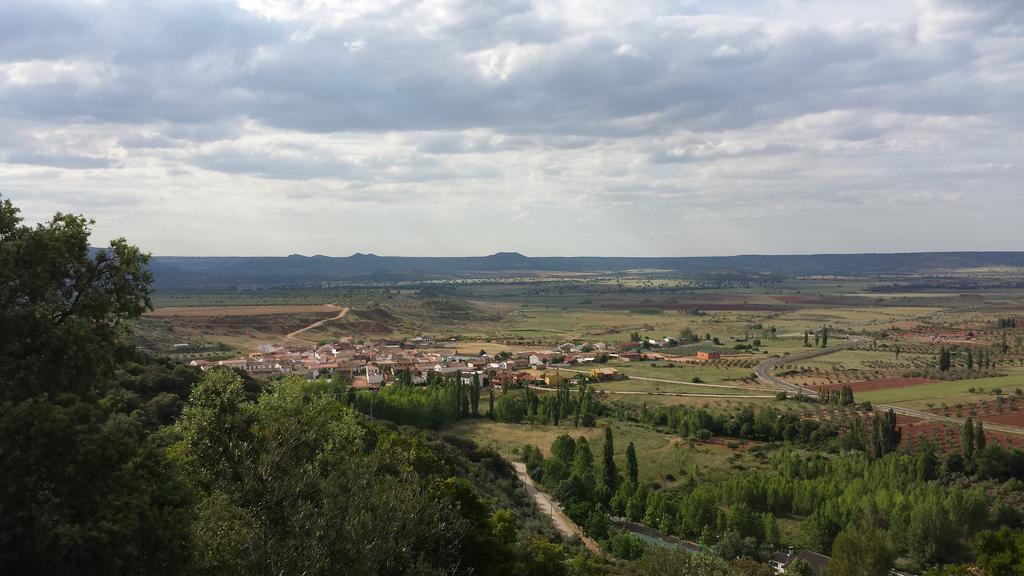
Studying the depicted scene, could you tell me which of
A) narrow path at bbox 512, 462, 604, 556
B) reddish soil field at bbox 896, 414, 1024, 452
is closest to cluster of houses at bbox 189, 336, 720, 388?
narrow path at bbox 512, 462, 604, 556

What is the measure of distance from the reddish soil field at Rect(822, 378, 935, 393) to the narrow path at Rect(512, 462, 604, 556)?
47571mm

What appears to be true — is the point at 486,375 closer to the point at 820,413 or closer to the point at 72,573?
the point at 820,413

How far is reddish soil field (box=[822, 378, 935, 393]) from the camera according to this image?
8400 cm

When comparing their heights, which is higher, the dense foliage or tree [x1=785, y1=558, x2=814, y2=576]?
the dense foliage

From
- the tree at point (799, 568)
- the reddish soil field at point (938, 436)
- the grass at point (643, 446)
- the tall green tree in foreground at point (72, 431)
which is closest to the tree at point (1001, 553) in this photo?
the tree at point (799, 568)

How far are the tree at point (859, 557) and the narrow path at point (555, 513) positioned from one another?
34.7 ft

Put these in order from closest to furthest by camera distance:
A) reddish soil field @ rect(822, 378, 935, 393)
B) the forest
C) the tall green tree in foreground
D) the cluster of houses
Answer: the tall green tree in foreground, the forest, reddish soil field @ rect(822, 378, 935, 393), the cluster of houses

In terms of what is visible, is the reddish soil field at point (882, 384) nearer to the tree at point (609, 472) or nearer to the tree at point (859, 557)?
the tree at point (609, 472)

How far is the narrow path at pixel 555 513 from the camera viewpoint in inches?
1530

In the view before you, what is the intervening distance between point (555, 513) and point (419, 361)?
5658 cm

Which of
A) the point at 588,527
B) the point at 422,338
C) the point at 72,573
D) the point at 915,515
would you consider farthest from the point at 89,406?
the point at 422,338

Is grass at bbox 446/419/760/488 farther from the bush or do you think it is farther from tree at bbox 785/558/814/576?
tree at bbox 785/558/814/576

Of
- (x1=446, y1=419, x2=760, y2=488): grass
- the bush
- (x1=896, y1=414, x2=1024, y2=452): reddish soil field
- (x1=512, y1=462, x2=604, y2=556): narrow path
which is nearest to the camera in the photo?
the bush

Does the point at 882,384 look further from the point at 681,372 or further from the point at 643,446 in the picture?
the point at 643,446
